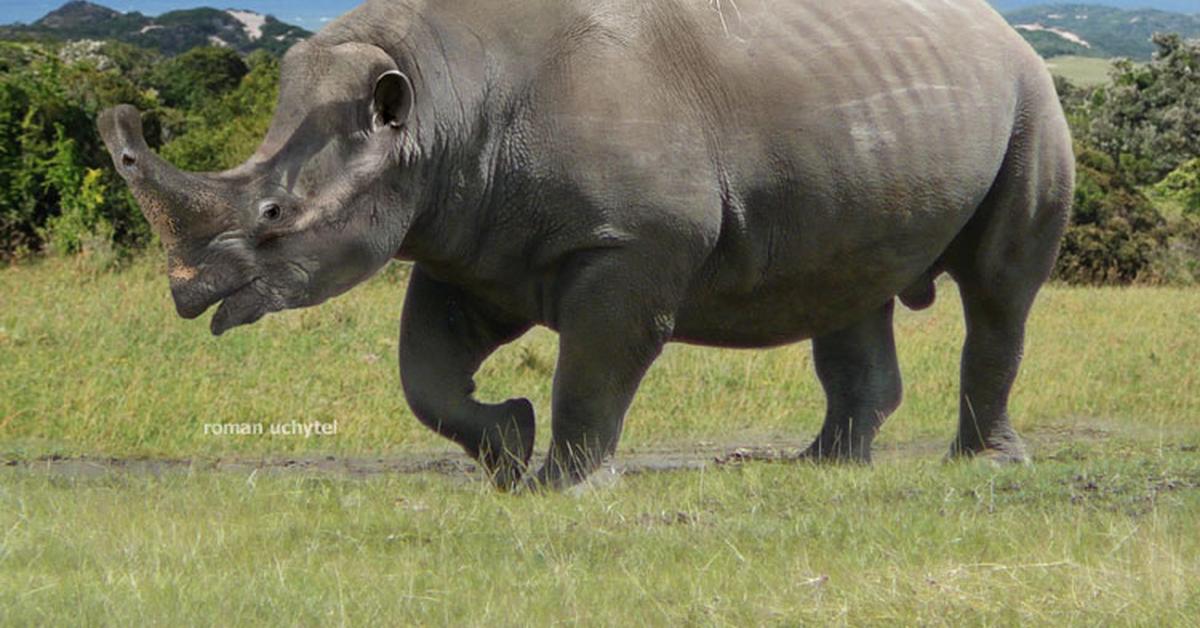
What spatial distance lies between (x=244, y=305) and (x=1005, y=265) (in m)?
3.82

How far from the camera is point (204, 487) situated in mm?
7641

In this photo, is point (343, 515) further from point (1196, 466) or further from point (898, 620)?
point (1196, 466)

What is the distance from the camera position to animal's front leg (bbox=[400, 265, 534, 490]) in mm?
7688

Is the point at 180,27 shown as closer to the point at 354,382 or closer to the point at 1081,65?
the point at 354,382

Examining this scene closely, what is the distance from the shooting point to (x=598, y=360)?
7164 millimetres

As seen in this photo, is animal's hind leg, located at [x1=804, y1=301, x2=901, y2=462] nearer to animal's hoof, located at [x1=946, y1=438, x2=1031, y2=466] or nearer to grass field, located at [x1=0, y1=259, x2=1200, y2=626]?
animal's hoof, located at [x1=946, y1=438, x2=1031, y2=466]

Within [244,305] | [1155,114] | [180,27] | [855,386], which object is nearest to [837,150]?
[855,386]

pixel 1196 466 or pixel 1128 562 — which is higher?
pixel 1128 562

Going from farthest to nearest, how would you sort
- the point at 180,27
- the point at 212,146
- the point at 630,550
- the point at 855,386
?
1. the point at 180,27
2. the point at 212,146
3. the point at 855,386
4. the point at 630,550

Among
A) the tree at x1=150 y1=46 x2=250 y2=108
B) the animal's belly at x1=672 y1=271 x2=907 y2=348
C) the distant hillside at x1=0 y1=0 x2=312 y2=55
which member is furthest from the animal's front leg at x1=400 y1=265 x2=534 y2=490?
the distant hillside at x1=0 y1=0 x2=312 y2=55

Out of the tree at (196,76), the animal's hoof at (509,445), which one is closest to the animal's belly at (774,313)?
the animal's hoof at (509,445)

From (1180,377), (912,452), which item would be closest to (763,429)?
(912,452)

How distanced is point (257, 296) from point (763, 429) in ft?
16.9

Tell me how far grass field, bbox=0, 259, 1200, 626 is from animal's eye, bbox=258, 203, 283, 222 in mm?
1075
